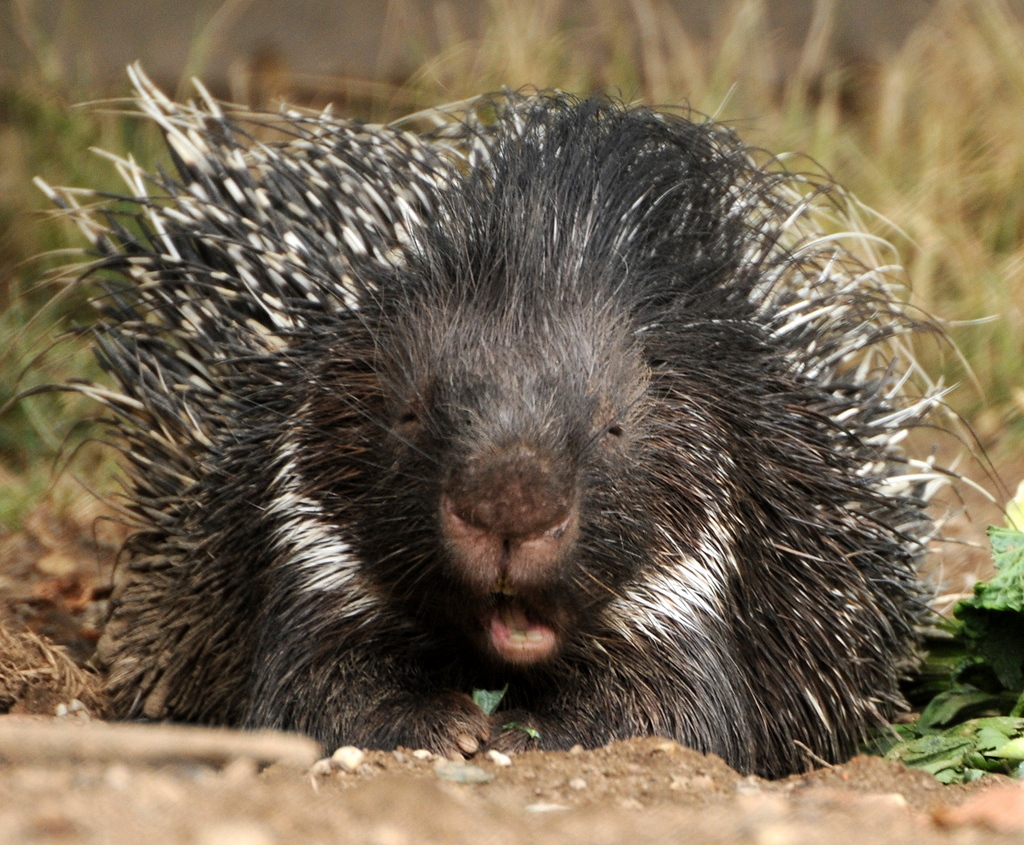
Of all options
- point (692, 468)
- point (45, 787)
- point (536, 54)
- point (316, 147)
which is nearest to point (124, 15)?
point (536, 54)

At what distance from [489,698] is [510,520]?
65 centimetres

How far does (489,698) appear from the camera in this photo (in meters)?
2.75

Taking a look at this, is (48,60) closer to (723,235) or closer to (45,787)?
(723,235)

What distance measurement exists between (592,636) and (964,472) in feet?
8.37

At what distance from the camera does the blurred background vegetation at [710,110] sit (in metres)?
5.18

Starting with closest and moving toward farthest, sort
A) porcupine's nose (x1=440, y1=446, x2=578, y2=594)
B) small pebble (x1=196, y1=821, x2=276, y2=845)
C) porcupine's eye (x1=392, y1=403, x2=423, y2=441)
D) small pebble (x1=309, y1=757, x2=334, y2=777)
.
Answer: small pebble (x1=196, y1=821, x2=276, y2=845), porcupine's nose (x1=440, y1=446, x2=578, y2=594), small pebble (x1=309, y1=757, x2=334, y2=777), porcupine's eye (x1=392, y1=403, x2=423, y2=441)

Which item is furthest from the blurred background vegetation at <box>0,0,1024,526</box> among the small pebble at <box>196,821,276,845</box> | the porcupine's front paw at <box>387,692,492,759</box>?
the small pebble at <box>196,821,276,845</box>

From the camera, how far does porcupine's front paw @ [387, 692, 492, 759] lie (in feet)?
8.38

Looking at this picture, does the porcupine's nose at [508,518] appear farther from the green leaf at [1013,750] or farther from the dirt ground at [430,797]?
the green leaf at [1013,750]

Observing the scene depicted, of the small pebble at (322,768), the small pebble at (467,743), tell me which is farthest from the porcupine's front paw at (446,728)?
the small pebble at (322,768)

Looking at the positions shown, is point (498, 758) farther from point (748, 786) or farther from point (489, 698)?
point (748, 786)

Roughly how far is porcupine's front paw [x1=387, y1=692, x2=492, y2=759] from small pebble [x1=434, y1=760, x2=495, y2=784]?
10 centimetres

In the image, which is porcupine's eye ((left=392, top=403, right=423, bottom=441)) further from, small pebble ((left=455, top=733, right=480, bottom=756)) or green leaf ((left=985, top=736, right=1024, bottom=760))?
green leaf ((left=985, top=736, right=1024, bottom=760))

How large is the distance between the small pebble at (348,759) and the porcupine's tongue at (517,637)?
0.30m
